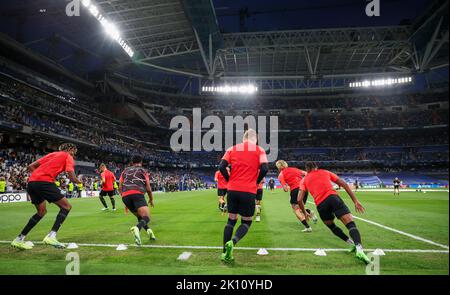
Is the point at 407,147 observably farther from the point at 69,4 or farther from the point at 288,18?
the point at 69,4

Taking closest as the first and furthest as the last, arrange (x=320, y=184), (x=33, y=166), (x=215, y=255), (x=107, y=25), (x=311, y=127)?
(x=215, y=255)
(x=320, y=184)
(x=33, y=166)
(x=107, y=25)
(x=311, y=127)

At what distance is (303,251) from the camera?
6.22 metres

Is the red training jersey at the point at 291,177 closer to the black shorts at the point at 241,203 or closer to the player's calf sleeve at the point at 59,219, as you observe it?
the black shorts at the point at 241,203

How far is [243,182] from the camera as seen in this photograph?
18.0ft

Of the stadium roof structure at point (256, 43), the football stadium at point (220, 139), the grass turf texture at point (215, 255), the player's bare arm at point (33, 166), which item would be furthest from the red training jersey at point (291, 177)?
the stadium roof structure at point (256, 43)

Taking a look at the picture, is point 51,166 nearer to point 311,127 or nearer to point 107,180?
point 107,180

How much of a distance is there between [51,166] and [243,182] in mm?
4404

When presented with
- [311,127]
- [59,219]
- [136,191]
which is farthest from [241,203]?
[311,127]

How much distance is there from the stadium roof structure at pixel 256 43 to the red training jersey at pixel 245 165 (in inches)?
1001

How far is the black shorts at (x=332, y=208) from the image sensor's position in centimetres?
583

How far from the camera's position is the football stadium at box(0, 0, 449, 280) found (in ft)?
18.6

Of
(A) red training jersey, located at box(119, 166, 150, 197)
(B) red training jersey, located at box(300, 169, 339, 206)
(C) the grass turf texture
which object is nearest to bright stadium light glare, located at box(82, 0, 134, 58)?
(C) the grass turf texture

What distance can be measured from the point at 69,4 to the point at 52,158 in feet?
91.0

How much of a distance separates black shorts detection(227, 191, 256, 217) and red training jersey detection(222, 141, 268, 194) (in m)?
0.08
